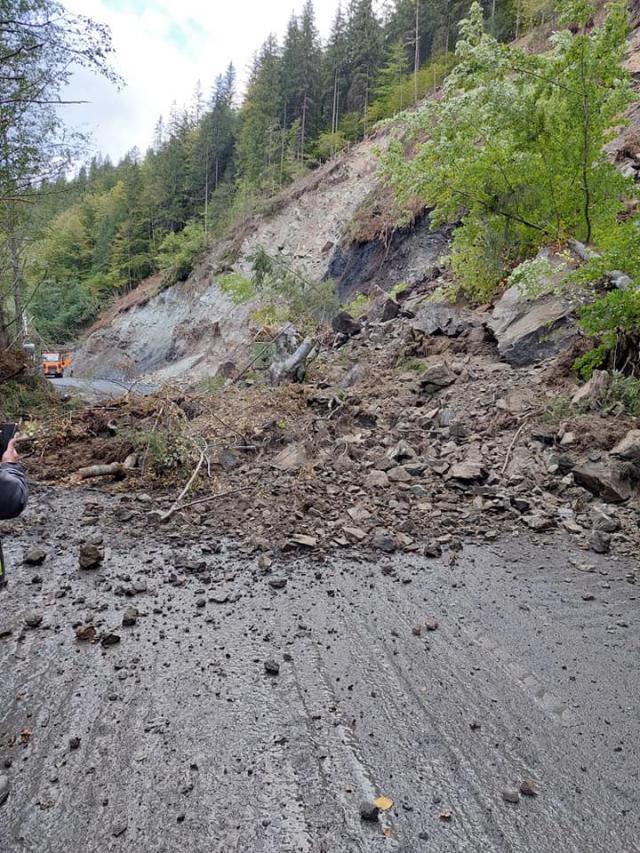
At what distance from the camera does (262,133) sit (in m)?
34.2

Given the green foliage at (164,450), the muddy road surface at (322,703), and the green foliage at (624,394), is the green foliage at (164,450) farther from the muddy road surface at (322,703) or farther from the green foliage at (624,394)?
the green foliage at (624,394)

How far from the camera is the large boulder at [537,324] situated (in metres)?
7.19

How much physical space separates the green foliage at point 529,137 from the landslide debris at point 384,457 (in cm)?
210

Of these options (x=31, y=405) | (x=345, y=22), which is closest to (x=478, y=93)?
(x=31, y=405)

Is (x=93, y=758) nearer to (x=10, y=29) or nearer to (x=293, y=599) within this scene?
(x=293, y=599)

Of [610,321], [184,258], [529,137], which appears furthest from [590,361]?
[184,258]

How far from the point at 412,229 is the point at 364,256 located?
8.47ft

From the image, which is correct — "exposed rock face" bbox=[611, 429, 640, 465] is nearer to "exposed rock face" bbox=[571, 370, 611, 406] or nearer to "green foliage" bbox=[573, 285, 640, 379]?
"exposed rock face" bbox=[571, 370, 611, 406]

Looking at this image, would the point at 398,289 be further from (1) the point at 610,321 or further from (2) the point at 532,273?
(1) the point at 610,321

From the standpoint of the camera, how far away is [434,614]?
326cm

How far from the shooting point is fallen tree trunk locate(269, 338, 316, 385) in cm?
988

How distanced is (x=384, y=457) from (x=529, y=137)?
5449 mm

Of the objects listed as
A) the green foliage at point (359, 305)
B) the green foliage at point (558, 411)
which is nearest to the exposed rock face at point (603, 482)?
the green foliage at point (558, 411)

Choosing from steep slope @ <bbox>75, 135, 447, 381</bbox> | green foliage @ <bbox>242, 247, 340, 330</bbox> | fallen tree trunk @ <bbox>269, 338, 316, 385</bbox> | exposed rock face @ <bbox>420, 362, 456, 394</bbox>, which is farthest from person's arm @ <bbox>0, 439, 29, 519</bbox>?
steep slope @ <bbox>75, 135, 447, 381</bbox>
